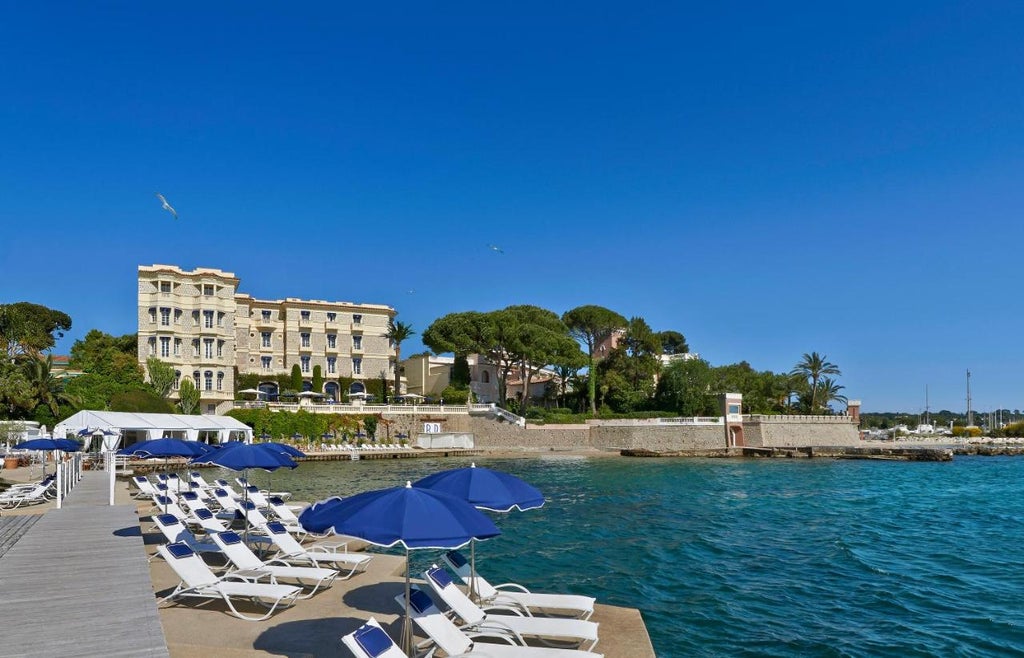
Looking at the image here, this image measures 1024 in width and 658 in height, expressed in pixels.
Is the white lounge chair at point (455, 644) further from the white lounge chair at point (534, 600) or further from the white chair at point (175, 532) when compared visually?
the white chair at point (175, 532)

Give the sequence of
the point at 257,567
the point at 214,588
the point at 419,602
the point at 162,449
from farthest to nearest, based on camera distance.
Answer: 1. the point at 162,449
2. the point at 257,567
3. the point at 214,588
4. the point at 419,602

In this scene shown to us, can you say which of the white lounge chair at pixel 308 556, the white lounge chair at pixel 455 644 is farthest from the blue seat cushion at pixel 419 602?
the white lounge chair at pixel 308 556

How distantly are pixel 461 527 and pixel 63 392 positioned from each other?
49.8m

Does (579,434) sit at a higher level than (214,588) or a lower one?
lower

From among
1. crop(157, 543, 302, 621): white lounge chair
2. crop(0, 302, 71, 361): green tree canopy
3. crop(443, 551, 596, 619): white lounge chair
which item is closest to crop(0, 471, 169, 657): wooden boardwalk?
crop(157, 543, 302, 621): white lounge chair

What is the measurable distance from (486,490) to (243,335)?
2372 inches

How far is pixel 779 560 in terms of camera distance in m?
15.7

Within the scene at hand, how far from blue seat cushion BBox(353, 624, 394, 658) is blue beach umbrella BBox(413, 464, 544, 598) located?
195cm

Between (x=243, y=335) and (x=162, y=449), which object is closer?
(x=162, y=449)

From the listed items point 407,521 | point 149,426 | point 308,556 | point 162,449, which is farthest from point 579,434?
point 407,521

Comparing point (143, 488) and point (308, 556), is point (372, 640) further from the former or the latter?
point (143, 488)

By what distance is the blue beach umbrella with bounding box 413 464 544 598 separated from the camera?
7.88 metres

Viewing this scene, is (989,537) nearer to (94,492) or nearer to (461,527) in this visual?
(461,527)

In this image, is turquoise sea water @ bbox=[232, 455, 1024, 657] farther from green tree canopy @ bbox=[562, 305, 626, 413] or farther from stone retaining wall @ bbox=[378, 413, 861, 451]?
green tree canopy @ bbox=[562, 305, 626, 413]
